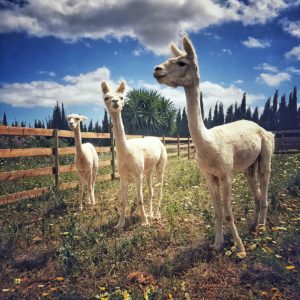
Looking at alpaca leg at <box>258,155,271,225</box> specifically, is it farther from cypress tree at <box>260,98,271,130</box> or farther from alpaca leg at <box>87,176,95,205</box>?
cypress tree at <box>260,98,271,130</box>

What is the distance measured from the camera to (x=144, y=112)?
152ft

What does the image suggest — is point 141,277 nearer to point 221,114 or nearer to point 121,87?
point 121,87

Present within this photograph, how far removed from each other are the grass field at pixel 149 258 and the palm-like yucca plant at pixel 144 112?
40873 millimetres

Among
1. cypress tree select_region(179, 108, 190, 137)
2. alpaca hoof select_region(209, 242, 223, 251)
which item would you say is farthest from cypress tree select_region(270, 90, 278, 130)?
alpaca hoof select_region(209, 242, 223, 251)

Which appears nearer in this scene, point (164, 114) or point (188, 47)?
point (188, 47)

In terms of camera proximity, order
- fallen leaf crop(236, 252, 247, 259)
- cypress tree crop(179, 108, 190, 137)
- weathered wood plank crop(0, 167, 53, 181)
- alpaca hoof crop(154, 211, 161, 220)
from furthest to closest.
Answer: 1. cypress tree crop(179, 108, 190, 137)
2. weathered wood plank crop(0, 167, 53, 181)
3. alpaca hoof crop(154, 211, 161, 220)
4. fallen leaf crop(236, 252, 247, 259)

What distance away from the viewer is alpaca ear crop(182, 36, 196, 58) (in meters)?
3.66

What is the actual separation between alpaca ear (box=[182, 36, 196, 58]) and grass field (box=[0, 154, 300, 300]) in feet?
9.01

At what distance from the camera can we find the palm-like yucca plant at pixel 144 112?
45906 millimetres

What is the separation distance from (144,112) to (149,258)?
43.4 meters

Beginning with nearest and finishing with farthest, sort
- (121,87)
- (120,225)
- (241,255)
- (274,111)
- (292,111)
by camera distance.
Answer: (241,255)
(120,225)
(121,87)
(292,111)
(274,111)

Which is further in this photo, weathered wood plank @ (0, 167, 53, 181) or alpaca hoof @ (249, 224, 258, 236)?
weathered wood plank @ (0, 167, 53, 181)

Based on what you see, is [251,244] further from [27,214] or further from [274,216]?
[27,214]

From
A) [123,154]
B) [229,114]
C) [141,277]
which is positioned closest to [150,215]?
[123,154]
